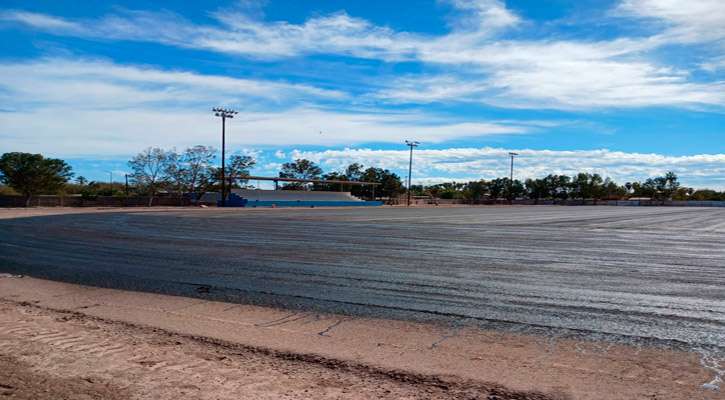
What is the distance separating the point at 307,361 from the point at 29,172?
287 feet

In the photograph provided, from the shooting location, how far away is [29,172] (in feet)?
254

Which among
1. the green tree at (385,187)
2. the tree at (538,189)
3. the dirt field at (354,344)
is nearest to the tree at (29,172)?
the green tree at (385,187)

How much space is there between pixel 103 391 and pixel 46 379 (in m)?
0.63

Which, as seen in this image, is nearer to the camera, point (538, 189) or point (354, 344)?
point (354, 344)

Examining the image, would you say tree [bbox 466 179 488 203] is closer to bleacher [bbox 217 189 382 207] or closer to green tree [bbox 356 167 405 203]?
green tree [bbox 356 167 405 203]

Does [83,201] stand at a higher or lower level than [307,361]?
higher

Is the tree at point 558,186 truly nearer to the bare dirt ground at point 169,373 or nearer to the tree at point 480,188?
the tree at point 480,188

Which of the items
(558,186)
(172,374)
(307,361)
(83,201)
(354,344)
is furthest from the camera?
(558,186)

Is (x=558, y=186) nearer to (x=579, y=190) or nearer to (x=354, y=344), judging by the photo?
(x=579, y=190)

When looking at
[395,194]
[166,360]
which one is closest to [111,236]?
[166,360]

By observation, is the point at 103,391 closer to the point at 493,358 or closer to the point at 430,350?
the point at 430,350

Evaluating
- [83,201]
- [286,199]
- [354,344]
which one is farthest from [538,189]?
[354,344]

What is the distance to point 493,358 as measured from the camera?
507 centimetres

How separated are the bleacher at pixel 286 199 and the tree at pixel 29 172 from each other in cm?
2840
